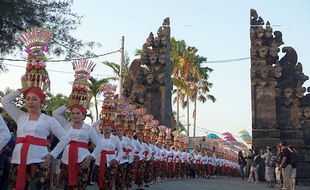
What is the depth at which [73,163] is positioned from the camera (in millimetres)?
6578

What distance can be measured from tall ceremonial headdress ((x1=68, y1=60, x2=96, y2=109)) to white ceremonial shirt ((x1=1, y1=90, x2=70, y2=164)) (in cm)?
110

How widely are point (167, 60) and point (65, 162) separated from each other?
2449 cm

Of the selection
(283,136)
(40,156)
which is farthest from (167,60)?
(40,156)

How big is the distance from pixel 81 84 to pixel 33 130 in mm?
1684

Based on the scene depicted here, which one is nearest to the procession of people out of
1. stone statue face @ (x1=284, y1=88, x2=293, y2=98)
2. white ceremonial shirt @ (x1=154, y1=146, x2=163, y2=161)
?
white ceremonial shirt @ (x1=154, y1=146, x2=163, y2=161)

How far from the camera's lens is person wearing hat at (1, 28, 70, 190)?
5.55 meters

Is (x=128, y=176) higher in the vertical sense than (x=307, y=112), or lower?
lower

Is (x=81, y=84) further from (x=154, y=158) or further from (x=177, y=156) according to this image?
(x=177, y=156)

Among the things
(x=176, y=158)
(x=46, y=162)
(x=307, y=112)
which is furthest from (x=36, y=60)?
(x=307, y=112)

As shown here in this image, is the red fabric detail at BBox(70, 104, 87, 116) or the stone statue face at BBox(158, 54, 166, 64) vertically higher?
the stone statue face at BBox(158, 54, 166, 64)

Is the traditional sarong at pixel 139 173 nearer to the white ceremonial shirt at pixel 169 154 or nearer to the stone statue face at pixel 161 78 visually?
the white ceremonial shirt at pixel 169 154

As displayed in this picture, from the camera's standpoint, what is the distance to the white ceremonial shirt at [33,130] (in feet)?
18.5

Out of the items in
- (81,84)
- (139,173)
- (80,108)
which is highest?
(81,84)

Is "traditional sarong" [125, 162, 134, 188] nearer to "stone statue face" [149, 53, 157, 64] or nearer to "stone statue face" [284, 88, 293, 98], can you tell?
"stone statue face" [149, 53, 157, 64]
